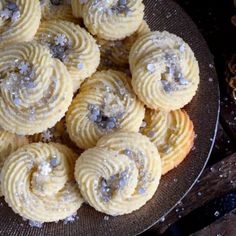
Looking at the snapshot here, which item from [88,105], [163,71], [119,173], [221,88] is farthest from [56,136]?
[221,88]

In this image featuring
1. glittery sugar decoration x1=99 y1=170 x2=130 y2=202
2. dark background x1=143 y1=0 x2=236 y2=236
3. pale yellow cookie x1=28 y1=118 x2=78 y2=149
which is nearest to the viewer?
glittery sugar decoration x1=99 y1=170 x2=130 y2=202

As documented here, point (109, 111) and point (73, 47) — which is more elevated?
point (73, 47)

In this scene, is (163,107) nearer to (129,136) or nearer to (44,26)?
(129,136)

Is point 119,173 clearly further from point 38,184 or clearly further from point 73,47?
point 73,47

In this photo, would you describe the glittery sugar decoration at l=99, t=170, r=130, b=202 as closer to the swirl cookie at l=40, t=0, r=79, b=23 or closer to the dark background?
the dark background

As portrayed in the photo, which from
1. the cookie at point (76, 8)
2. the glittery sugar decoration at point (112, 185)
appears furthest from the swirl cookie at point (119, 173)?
the cookie at point (76, 8)

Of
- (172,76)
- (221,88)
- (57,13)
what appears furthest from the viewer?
(221,88)

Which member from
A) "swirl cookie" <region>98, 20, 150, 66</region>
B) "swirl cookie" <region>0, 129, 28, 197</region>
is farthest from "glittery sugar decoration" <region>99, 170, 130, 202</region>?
"swirl cookie" <region>98, 20, 150, 66</region>
